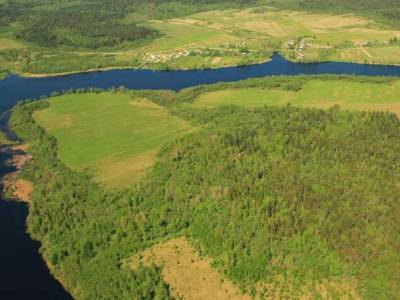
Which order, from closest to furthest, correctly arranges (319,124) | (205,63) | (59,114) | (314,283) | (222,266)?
(314,283)
(222,266)
(319,124)
(59,114)
(205,63)

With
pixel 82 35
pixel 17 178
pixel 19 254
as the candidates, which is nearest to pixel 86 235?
pixel 19 254

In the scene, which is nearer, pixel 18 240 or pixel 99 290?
pixel 99 290

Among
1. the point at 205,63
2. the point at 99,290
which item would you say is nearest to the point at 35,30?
the point at 205,63

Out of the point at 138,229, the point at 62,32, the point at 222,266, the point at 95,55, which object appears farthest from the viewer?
the point at 62,32

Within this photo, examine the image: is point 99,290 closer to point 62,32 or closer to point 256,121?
point 256,121

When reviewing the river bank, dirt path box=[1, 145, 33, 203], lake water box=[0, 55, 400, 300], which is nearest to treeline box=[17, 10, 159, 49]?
lake water box=[0, 55, 400, 300]

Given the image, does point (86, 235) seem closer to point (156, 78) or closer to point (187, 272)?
point (187, 272)
